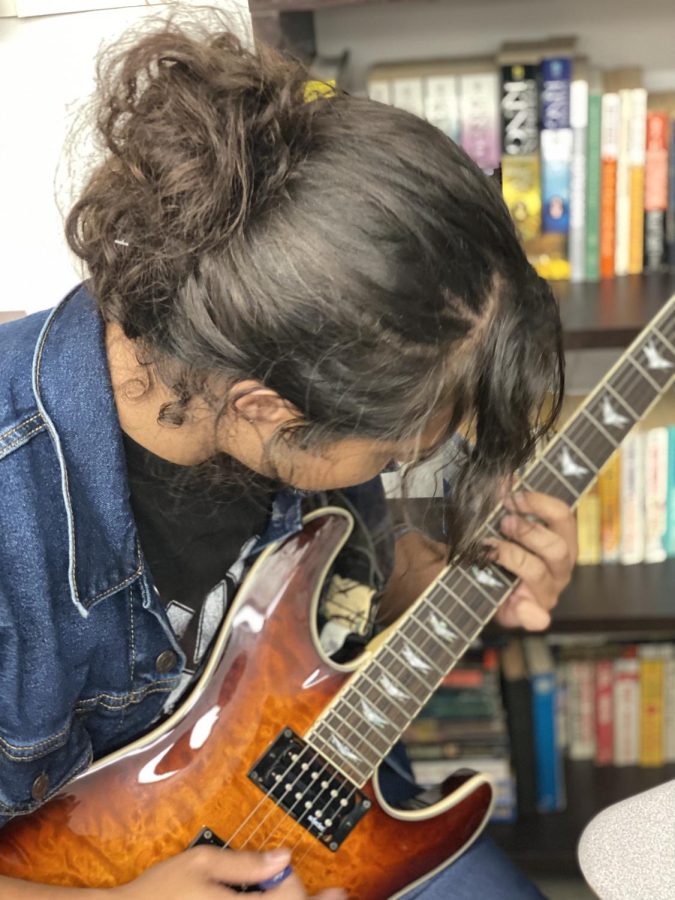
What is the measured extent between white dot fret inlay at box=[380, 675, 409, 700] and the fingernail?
0.16 m

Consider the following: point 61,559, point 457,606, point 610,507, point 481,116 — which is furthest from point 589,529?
point 61,559

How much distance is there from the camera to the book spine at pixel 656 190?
45.1 inches

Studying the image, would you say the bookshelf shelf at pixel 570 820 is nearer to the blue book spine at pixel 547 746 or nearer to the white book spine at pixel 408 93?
the blue book spine at pixel 547 746

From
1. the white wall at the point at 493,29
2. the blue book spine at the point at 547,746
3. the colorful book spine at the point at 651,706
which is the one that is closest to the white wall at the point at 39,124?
the white wall at the point at 493,29

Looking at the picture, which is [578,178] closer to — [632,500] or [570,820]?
[632,500]

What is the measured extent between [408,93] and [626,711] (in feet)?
2.76

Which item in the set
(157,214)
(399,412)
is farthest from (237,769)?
(157,214)

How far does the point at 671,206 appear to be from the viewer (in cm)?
118

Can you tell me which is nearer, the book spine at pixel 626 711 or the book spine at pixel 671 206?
the book spine at pixel 671 206

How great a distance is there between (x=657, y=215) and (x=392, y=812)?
2.33 feet

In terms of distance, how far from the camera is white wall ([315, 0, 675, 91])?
1.26m

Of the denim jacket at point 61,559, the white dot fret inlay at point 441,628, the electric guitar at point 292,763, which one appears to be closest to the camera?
the denim jacket at point 61,559

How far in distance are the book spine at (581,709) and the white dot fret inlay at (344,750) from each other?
553mm

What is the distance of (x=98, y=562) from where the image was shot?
79 centimetres
